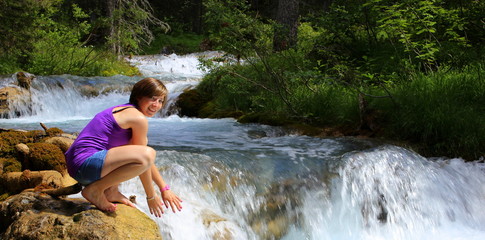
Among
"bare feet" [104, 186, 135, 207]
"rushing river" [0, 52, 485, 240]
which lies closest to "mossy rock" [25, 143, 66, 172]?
"rushing river" [0, 52, 485, 240]

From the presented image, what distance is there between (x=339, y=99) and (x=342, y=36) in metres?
2.73

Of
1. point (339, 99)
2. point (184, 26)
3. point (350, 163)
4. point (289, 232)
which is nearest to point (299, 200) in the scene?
point (289, 232)

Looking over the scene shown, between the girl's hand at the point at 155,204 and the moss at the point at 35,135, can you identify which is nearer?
the girl's hand at the point at 155,204

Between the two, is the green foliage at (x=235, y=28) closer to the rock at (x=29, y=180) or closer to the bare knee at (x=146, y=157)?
the rock at (x=29, y=180)

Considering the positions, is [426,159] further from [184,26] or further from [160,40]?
[184,26]

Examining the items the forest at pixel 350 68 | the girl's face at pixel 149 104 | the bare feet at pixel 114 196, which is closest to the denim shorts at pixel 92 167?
the bare feet at pixel 114 196

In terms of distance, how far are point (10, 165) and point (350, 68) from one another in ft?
19.6

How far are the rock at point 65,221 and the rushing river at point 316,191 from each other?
1.78ft

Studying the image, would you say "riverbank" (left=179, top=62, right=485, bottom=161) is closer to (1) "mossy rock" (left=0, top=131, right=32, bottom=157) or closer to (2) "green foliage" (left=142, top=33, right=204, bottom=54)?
(1) "mossy rock" (left=0, top=131, right=32, bottom=157)

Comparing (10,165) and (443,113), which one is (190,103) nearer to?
(443,113)

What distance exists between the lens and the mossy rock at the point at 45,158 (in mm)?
3475

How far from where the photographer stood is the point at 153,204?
2.71m

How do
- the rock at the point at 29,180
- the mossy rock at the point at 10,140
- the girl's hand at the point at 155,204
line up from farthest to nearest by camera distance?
the mossy rock at the point at 10,140 → the rock at the point at 29,180 → the girl's hand at the point at 155,204

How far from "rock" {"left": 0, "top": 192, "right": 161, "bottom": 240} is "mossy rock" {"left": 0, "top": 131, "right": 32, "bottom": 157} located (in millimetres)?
1432
